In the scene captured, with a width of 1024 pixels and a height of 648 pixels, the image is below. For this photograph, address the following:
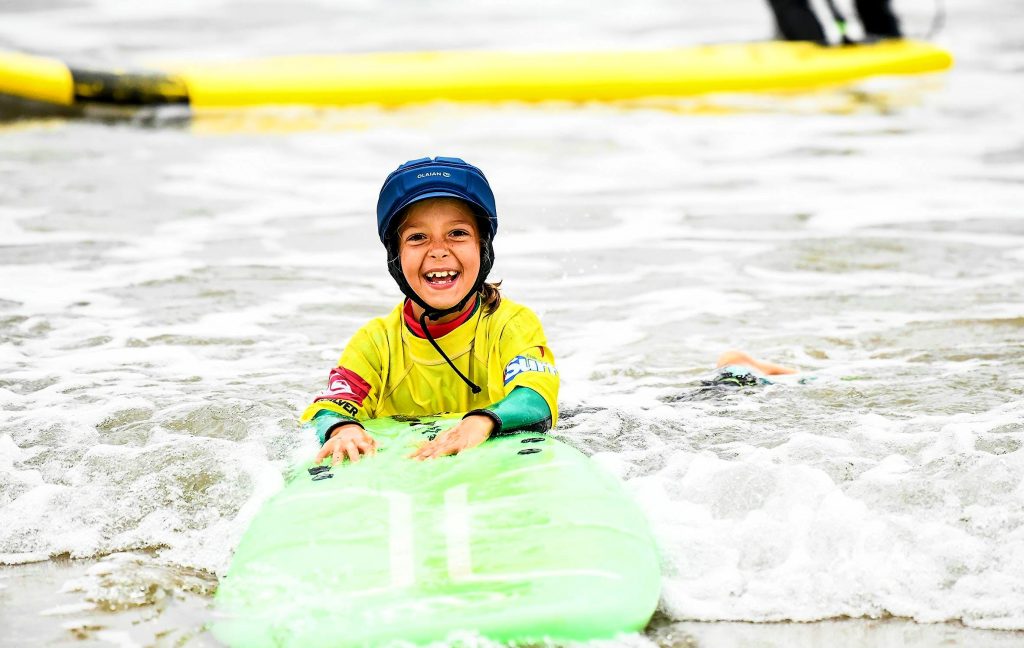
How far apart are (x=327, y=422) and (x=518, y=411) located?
0.55 meters

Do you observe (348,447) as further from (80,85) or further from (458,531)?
(80,85)

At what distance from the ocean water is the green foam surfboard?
14 cm

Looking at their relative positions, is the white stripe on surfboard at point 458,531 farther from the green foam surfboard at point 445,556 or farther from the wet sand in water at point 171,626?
the wet sand in water at point 171,626

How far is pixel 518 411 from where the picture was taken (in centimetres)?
339

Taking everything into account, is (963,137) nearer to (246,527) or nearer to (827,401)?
(827,401)

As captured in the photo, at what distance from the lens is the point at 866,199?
7.68 metres

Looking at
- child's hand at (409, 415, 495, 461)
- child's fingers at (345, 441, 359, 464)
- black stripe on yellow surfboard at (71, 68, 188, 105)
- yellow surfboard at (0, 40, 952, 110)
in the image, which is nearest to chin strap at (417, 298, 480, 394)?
child's hand at (409, 415, 495, 461)

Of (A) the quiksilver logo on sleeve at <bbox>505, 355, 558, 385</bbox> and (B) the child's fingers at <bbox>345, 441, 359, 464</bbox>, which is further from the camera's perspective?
(A) the quiksilver logo on sleeve at <bbox>505, 355, 558, 385</bbox>

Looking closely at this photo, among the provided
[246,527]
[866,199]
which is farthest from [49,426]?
[866,199]

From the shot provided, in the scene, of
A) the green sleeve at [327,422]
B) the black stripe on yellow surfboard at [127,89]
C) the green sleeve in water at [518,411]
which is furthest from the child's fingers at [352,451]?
the black stripe on yellow surfboard at [127,89]

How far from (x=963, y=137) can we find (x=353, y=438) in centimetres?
771

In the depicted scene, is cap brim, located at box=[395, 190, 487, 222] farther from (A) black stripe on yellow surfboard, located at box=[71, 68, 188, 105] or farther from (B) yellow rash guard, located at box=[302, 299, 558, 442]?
(A) black stripe on yellow surfboard, located at box=[71, 68, 188, 105]

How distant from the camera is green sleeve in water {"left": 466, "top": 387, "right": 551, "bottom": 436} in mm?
3348

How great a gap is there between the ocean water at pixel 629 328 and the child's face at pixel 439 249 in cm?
71
